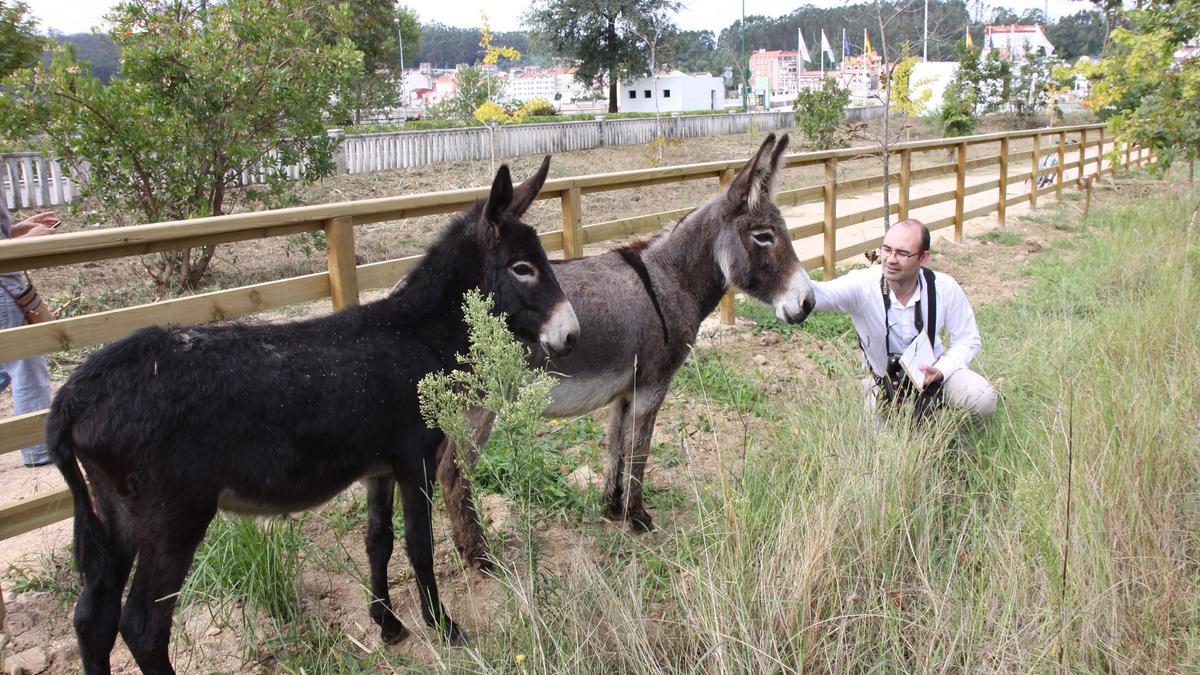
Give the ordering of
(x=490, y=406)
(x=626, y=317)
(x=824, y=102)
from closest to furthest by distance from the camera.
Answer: (x=490, y=406), (x=626, y=317), (x=824, y=102)

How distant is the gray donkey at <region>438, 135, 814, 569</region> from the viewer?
393 cm

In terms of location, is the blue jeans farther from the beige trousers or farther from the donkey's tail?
the beige trousers

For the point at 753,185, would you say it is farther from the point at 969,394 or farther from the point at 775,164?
the point at 969,394

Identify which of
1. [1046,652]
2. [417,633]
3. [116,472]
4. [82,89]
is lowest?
[417,633]

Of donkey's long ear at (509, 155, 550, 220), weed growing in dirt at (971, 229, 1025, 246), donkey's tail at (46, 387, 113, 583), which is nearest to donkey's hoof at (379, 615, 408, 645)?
donkey's tail at (46, 387, 113, 583)

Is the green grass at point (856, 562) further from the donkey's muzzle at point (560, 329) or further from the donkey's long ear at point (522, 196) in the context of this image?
the donkey's long ear at point (522, 196)

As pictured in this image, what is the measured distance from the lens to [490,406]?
237 cm

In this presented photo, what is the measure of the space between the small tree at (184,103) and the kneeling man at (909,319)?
7666 millimetres

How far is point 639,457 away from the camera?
4070mm

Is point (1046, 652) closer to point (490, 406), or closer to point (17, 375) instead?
point (490, 406)

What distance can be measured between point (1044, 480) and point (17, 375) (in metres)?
5.67

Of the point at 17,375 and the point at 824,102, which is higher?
the point at 824,102

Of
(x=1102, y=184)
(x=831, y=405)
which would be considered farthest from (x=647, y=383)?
(x=1102, y=184)

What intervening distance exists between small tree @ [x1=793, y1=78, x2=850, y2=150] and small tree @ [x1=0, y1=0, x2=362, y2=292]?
20.0 m
